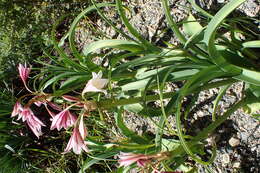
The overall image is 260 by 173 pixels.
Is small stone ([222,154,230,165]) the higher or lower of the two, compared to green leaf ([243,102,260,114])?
lower

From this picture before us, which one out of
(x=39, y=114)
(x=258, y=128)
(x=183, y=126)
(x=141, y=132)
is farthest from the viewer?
(x=39, y=114)

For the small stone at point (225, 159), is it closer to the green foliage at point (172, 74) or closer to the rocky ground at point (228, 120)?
the rocky ground at point (228, 120)

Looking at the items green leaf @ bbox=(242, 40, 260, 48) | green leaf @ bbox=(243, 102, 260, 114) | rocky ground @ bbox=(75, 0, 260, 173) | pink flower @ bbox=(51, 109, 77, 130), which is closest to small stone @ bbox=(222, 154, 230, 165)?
rocky ground @ bbox=(75, 0, 260, 173)

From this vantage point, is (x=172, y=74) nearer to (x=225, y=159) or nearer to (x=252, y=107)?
(x=252, y=107)

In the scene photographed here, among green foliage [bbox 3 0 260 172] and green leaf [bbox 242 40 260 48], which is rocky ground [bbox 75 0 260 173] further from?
green leaf [bbox 242 40 260 48]

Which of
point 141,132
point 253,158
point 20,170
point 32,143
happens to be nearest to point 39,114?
point 32,143

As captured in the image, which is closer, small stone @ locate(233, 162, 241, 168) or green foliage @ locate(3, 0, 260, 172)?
green foliage @ locate(3, 0, 260, 172)

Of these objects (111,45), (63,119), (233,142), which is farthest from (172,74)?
(233,142)

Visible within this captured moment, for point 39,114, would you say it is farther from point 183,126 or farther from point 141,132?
point 183,126
